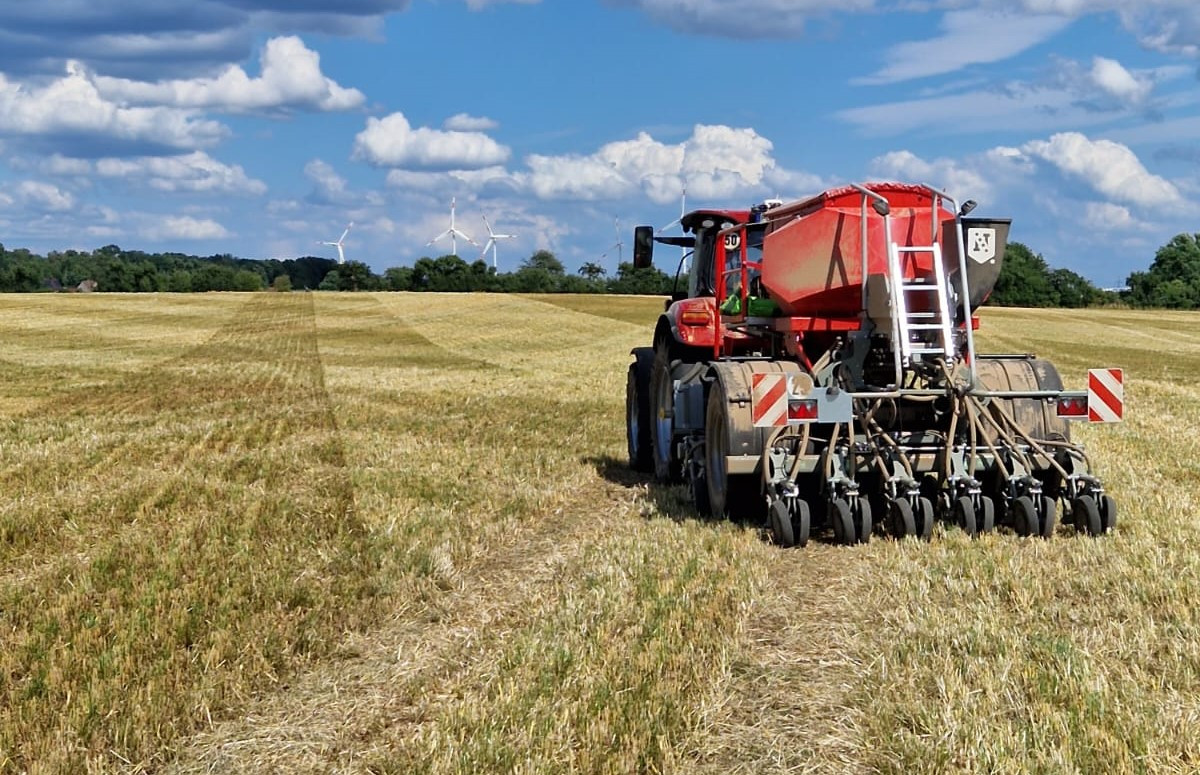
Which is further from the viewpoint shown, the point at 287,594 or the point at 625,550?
the point at 625,550

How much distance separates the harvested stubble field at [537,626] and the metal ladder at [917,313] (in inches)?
56.1

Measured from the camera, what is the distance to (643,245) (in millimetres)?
10969

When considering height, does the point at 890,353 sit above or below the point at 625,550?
above

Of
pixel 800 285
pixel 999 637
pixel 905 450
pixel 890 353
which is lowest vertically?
pixel 999 637

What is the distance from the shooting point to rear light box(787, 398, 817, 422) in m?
7.57

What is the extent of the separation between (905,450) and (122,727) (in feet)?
16.7

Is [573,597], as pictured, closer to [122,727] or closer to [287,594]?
[287,594]

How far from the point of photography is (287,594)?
6.42m

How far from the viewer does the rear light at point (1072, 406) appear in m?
7.99

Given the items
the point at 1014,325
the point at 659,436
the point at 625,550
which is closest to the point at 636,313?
the point at 1014,325

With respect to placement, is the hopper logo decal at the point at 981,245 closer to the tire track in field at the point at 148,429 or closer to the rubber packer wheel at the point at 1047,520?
the rubber packer wheel at the point at 1047,520

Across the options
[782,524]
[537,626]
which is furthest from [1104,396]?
[537,626]

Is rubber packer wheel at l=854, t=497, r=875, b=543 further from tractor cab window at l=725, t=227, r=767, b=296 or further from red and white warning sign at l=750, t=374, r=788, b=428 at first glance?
tractor cab window at l=725, t=227, r=767, b=296

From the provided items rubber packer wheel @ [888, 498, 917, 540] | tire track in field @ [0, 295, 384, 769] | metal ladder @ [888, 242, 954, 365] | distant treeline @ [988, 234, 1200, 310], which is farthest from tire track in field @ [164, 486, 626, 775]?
distant treeline @ [988, 234, 1200, 310]
